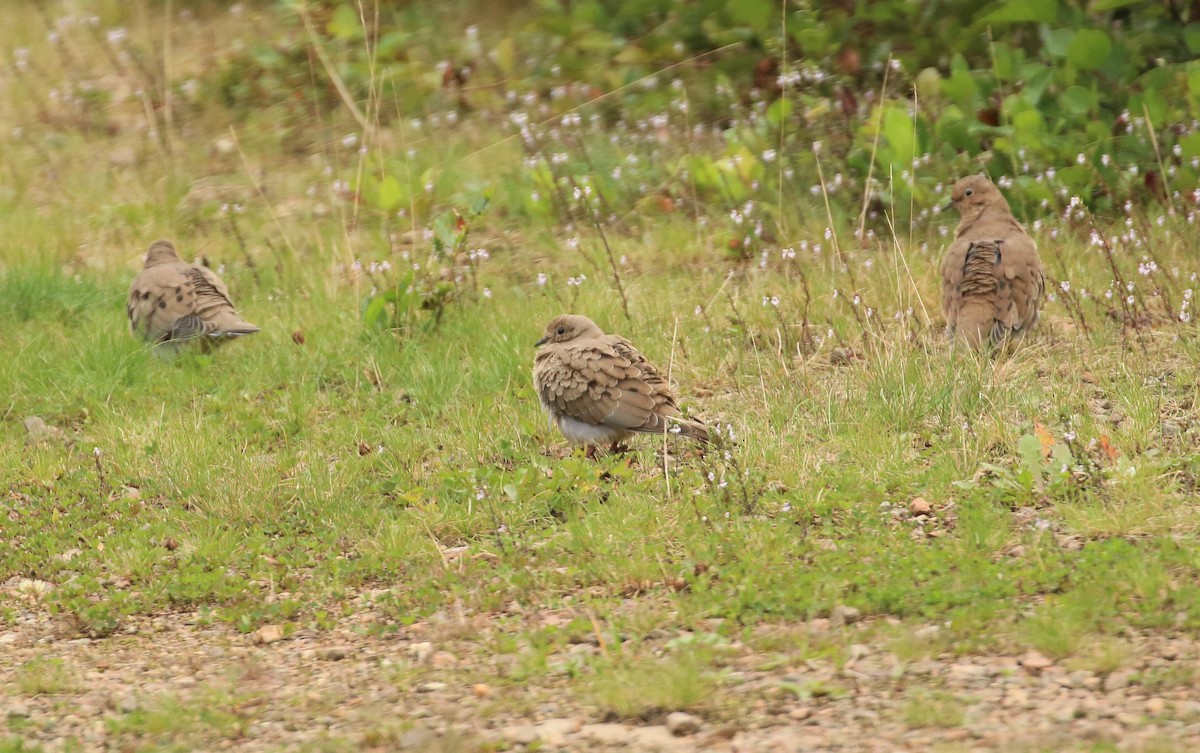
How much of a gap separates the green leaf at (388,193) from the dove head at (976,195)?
3.89 meters

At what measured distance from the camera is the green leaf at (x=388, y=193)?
33.6 ft

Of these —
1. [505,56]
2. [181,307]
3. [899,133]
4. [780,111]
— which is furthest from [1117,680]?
[505,56]

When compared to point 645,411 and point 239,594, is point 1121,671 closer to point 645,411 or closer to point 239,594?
point 645,411

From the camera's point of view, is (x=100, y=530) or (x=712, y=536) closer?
(x=712, y=536)

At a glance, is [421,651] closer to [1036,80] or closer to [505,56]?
[1036,80]

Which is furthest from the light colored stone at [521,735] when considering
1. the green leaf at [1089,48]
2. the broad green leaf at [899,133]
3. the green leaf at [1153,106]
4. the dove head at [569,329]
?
the green leaf at [1089,48]

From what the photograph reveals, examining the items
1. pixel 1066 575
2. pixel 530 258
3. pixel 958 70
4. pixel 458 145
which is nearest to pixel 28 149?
pixel 458 145

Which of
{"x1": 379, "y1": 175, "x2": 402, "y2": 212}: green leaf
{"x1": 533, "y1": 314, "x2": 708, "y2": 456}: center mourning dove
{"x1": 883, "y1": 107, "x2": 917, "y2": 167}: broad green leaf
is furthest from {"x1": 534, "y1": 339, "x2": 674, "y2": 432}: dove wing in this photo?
{"x1": 379, "y1": 175, "x2": 402, "y2": 212}: green leaf

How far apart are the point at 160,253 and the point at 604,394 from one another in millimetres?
4138

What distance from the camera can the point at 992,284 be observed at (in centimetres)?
772

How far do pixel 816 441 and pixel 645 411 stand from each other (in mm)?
807

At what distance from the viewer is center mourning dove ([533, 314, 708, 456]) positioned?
670cm

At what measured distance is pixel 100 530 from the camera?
6.49 meters

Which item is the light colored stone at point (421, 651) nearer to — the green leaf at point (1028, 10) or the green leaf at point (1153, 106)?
the green leaf at point (1153, 106)
